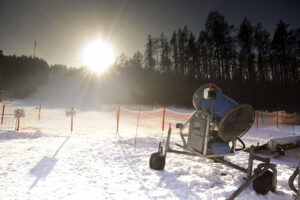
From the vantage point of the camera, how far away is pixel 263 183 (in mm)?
3484

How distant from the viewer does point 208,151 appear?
4281 millimetres

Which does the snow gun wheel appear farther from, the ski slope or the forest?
the forest

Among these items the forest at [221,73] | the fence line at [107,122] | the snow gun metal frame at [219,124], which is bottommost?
the fence line at [107,122]

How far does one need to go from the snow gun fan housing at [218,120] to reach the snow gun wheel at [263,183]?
0.83 meters

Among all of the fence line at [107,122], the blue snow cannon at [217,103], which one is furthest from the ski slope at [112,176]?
the fence line at [107,122]

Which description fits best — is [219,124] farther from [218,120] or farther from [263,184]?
[263,184]

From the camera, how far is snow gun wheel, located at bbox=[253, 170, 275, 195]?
3486 mm

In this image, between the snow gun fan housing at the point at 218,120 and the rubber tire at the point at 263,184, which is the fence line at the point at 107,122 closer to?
the snow gun fan housing at the point at 218,120

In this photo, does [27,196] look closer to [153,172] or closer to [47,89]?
[153,172]

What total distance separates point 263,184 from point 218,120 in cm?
141

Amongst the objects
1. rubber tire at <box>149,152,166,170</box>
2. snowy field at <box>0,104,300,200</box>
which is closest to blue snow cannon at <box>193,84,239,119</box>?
snowy field at <box>0,104,300,200</box>

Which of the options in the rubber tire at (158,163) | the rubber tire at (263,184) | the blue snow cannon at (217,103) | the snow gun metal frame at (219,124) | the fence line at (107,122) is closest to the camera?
the rubber tire at (263,184)

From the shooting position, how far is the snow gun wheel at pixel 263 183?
349cm

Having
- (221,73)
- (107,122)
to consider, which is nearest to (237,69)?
(221,73)
